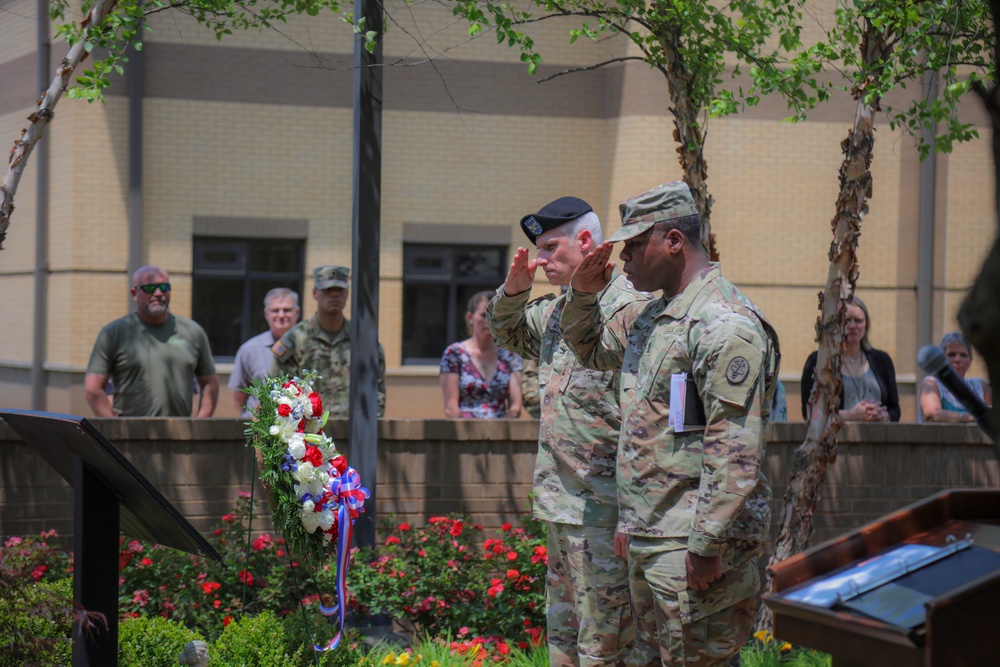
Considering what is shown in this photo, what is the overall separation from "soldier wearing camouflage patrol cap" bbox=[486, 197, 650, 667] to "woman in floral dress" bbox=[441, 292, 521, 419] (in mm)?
2878

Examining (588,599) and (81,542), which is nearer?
(81,542)

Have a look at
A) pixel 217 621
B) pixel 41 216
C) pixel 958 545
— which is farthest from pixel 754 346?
pixel 41 216

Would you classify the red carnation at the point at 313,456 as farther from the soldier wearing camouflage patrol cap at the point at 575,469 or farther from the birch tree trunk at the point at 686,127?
the birch tree trunk at the point at 686,127

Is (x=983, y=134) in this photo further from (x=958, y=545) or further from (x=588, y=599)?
(x=958, y=545)

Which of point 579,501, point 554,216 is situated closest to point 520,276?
point 554,216

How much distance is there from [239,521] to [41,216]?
28.7 feet

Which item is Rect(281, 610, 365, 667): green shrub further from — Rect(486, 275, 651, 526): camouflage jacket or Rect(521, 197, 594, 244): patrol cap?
Rect(521, 197, 594, 244): patrol cap

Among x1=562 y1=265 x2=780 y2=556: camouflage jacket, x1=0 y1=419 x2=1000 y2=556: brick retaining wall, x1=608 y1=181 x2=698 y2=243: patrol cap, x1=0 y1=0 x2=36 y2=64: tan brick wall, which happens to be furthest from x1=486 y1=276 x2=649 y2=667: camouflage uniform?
x1=0 y1=0 x2=36 y2=64: tan brick wall

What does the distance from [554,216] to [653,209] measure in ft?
2.32

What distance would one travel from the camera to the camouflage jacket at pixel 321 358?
7.28 meters

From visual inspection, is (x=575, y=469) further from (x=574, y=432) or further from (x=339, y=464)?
(x=339, y=464)

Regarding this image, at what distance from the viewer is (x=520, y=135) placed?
13914mm

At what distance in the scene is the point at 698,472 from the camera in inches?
147

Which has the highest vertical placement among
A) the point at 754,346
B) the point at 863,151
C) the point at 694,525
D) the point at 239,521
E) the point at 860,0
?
the point at 860,0
